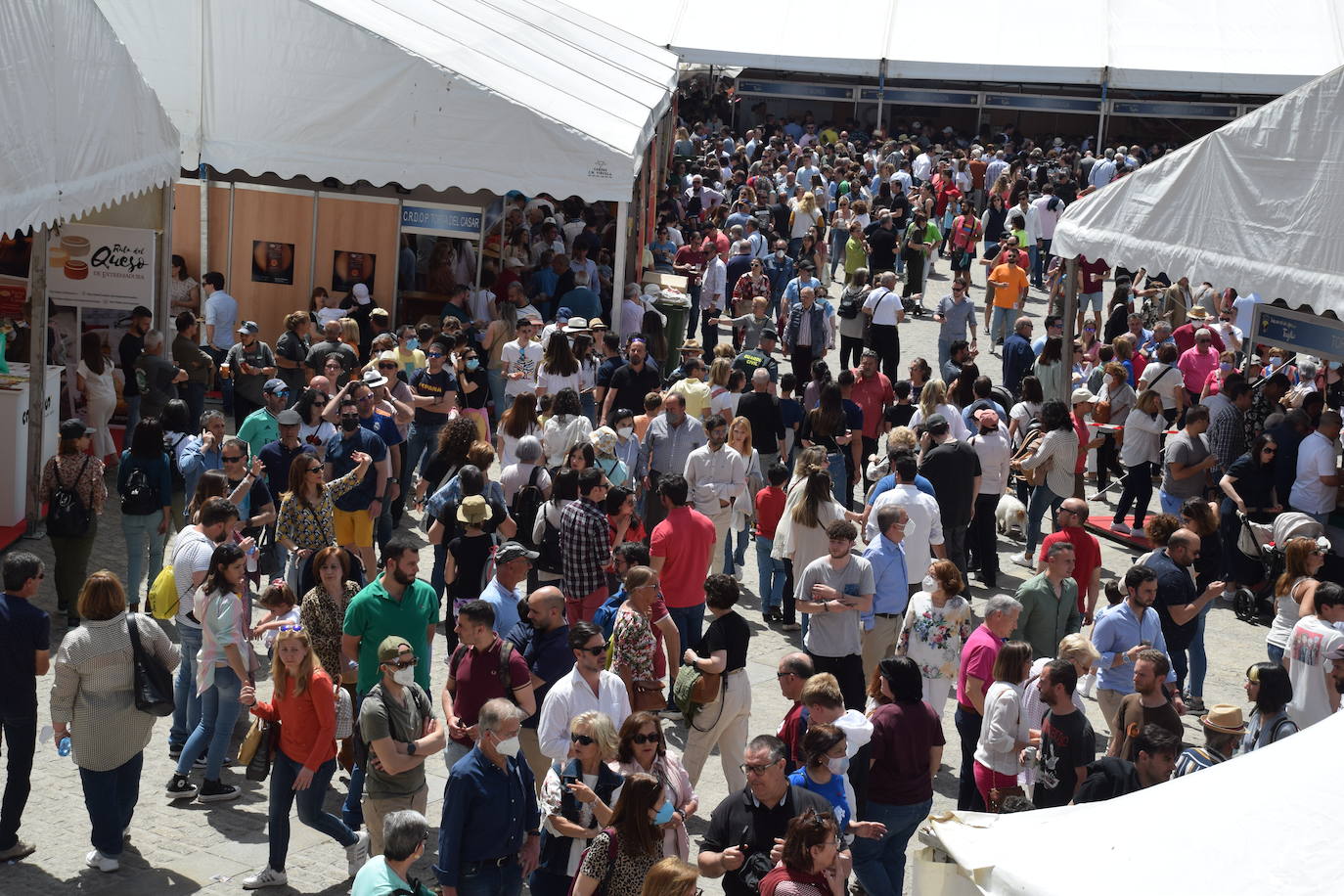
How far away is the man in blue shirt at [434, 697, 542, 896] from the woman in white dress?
7.87m

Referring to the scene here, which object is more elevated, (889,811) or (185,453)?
(185,453)

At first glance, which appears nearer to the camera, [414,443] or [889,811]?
[889,811]

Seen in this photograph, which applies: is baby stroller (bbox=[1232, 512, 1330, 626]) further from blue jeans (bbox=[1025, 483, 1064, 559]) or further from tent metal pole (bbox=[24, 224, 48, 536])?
tent metal pole (bbox=[24, 224, 48, 536])

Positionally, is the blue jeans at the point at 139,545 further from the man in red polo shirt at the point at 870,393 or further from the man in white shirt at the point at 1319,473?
the man in white shirt at the point at 1319,473

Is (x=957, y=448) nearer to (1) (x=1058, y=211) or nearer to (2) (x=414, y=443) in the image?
(2) (x=414, y=443)

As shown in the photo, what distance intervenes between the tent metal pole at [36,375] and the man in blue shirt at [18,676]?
4782 millimetres

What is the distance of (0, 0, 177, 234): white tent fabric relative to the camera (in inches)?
431

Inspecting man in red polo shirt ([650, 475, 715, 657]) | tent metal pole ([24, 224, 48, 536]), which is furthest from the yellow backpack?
tent metal pole ([24, 224, 48, 536])

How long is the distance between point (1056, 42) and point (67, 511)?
2768 cm

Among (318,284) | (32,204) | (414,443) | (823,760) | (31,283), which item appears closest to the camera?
(823,760)

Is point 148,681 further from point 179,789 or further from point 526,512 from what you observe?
point 526,512

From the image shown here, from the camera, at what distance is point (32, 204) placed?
36.0 ft

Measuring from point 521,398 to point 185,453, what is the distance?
2.44m

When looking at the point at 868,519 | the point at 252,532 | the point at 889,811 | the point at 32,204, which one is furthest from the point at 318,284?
the point at 889,811
